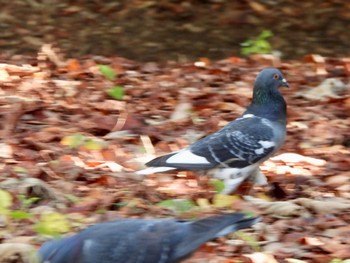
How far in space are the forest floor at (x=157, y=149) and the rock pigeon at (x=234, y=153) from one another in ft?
0.42

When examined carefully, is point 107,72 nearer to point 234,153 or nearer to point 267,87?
point 267,87

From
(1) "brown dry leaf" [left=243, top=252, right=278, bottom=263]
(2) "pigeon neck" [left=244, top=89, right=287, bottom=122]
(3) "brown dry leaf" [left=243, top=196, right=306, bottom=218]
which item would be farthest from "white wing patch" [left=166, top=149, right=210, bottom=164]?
(1) "brown dry leaf" [left=243, top=252, right=278, bottom=263]

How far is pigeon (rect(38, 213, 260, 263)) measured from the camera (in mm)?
4164

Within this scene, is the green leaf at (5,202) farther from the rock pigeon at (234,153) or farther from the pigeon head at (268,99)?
the pigeon head at (268,99)

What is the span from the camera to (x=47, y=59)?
8688mm

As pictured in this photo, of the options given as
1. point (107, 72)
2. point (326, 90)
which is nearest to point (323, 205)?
point (326, 90)

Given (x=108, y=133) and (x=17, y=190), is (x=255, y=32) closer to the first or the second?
(x=108, y=133)

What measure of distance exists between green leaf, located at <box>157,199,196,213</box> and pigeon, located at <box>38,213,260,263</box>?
1168mm

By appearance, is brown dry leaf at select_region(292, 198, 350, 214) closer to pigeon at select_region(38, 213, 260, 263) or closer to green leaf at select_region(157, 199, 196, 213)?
green leaf at select_region(157, 199, 196, 213)

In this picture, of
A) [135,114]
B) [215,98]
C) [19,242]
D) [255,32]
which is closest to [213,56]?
[255,32]

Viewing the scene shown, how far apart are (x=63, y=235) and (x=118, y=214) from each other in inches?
17.7

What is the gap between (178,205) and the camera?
5.60 m

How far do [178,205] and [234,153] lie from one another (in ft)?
2.29

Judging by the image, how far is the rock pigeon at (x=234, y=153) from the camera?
6.00m
